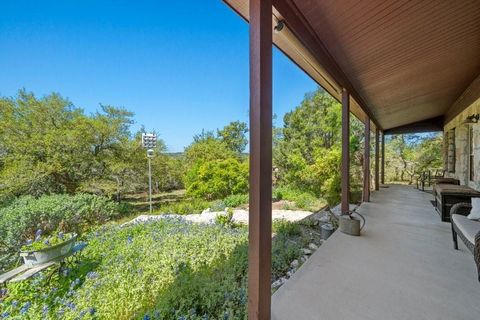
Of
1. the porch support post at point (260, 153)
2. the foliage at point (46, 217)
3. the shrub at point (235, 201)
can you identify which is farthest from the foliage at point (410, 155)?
the foliage at point (46, 217)

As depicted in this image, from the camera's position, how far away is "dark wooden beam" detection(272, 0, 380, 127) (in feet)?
5.49

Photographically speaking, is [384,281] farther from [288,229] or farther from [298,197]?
[298,197]

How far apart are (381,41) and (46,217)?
707cm

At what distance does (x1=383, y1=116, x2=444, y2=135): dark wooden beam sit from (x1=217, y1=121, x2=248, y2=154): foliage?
10.5 meters

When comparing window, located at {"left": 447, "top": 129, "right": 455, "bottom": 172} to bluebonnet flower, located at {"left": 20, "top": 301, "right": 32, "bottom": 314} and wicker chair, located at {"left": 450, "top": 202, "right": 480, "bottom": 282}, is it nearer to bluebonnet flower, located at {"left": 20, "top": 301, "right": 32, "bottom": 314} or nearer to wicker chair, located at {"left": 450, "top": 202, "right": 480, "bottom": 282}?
wicker chair, located at {"left": 450, "top": 202, "right": 480, "bottom": 282}

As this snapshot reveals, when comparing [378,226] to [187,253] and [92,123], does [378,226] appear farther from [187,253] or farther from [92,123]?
[92,123]

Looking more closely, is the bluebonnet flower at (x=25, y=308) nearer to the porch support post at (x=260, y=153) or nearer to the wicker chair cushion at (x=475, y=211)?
the porch support post at (x=260, y=153)

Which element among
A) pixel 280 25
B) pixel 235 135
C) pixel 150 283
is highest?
pixel 235 135

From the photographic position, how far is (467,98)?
16.3 ft

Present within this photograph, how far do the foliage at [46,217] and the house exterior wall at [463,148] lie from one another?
9047 mm

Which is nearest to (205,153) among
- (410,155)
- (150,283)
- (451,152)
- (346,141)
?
(346,141)

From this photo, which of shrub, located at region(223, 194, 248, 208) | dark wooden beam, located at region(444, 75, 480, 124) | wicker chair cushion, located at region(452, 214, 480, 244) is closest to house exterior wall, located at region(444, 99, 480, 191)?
dark wooden beam, located at region(444, 75, 480, 124)

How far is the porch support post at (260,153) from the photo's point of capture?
130 cm

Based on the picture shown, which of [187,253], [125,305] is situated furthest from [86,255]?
[125,305]
